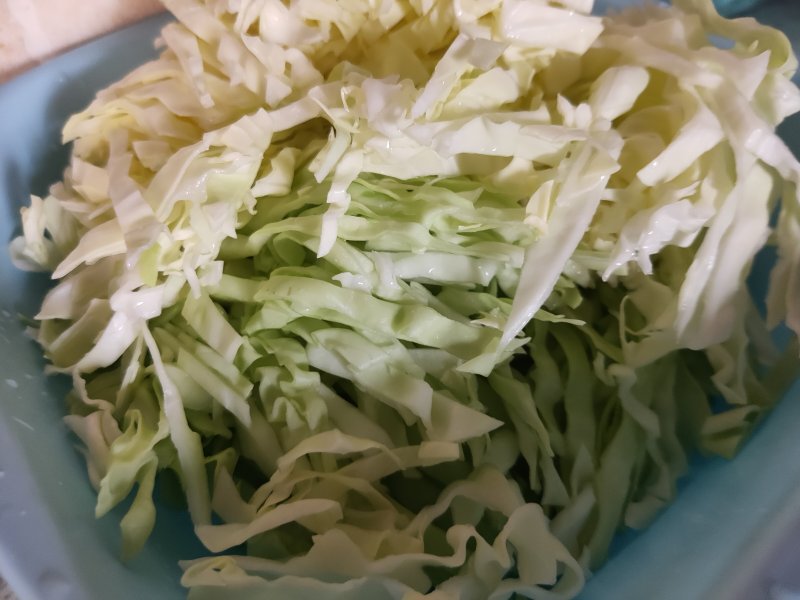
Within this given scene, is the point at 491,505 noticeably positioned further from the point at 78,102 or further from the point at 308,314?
the point at 78,102

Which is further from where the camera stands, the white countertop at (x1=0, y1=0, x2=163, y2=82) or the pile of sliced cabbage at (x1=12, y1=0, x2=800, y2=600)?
the white countertop at (x1=0, y1=0, x2=163, y2=82)

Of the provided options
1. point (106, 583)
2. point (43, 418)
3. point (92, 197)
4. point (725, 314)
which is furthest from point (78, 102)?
point (725, 314)

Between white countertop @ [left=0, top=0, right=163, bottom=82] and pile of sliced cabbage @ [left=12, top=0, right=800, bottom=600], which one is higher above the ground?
white countertop @ [left=0, top=0, right=163, bottom=82]

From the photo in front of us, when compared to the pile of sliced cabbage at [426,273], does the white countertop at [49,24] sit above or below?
above

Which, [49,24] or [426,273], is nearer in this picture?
[426,273]

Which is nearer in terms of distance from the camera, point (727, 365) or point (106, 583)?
point (106, 583)

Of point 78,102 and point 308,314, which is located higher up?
point 78,102

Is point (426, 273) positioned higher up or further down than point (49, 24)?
further down

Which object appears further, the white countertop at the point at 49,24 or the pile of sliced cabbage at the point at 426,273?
the white countertop at the point at 49,24
